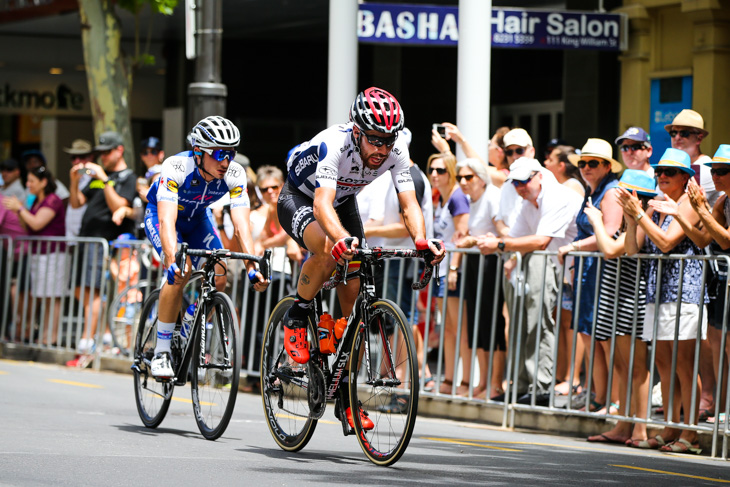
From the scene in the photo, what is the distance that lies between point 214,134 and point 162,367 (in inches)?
62.7

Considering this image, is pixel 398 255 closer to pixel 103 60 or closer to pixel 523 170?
pixel 523 170

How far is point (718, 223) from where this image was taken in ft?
29.4

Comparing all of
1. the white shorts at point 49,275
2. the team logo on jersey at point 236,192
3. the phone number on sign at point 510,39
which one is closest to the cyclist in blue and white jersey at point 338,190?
the team logo on jersey at point 236,192

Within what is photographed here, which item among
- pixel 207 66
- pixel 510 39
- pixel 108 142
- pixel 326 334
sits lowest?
pixel 326 334

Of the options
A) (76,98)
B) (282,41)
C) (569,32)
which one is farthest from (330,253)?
(76,98)

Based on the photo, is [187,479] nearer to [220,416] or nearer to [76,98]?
[220,416]

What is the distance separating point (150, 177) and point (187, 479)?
24.2ft

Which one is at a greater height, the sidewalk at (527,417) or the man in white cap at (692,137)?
the man in white cap at (692,137)

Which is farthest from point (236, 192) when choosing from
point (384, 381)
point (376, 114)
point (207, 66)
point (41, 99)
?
point (41, 99)

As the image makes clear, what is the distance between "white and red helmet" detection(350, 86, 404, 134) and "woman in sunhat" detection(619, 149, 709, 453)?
2.53 metres

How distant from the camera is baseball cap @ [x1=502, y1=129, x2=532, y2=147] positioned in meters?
11.5

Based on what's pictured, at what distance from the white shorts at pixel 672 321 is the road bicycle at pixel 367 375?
8.65 feet

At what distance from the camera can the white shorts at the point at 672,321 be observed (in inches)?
359

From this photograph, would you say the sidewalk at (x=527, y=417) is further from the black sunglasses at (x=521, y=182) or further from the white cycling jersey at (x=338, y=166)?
the white cycling jersey at (x=338, y=166)
